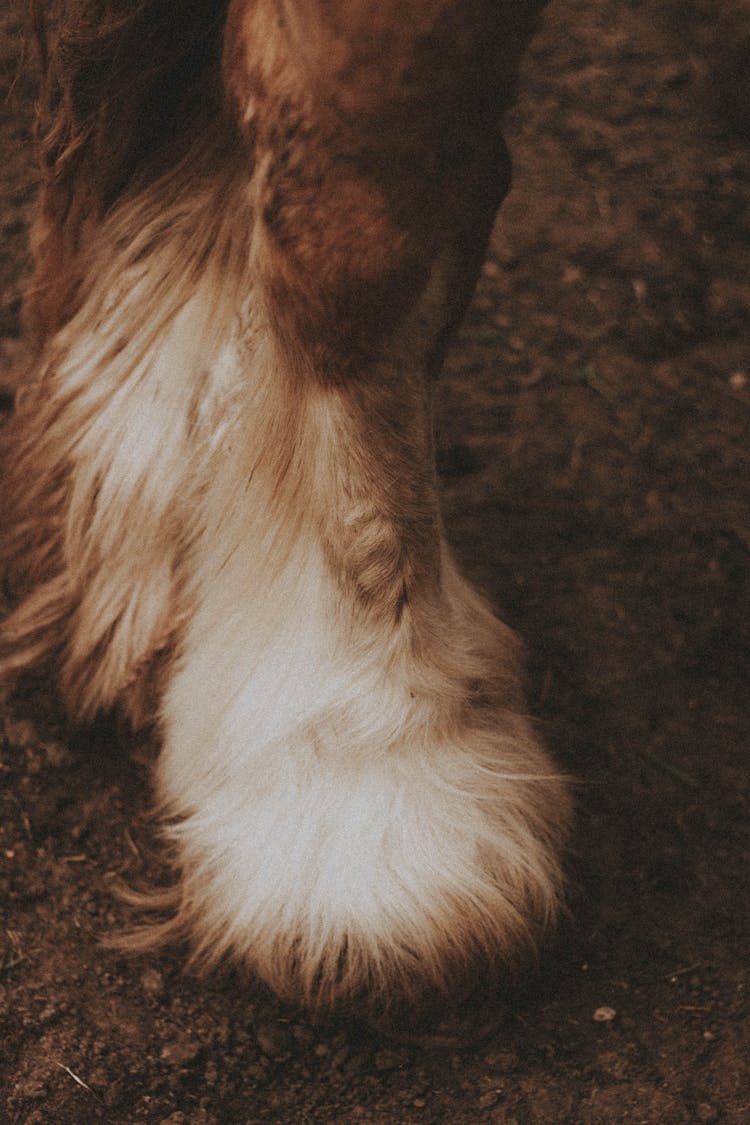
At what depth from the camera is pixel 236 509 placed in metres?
1.09

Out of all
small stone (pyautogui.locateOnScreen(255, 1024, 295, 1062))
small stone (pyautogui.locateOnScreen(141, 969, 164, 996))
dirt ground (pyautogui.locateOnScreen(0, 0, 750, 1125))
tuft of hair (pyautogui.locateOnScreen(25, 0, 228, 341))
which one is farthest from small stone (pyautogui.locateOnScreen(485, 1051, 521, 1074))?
tuft of hair (pyautogui.locateOnScreen(25, 0, 228, 341))

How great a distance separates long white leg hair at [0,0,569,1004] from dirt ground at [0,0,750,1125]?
7cm

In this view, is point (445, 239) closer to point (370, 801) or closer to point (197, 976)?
point (370, 801)

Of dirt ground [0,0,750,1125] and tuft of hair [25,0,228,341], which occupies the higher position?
tuft of hair [25,0,228,341]

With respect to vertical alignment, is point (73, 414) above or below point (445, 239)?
below

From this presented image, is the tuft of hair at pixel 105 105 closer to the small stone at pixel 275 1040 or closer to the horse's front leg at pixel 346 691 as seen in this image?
the horse's front leg at pixel 346 691

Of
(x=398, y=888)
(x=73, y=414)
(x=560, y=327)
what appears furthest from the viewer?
(x=560, y=327)

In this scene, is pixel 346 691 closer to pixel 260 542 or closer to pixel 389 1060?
pixel 260 542

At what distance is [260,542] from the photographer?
1078 mm

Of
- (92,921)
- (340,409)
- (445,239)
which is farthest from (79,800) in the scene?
(445,239)

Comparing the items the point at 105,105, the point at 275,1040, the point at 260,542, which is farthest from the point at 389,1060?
the point at 105,105

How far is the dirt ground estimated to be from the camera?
105cm

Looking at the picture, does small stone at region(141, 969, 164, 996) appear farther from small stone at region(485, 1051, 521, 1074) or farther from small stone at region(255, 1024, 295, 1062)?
small stone at region(485, 1051, 521, 1074)

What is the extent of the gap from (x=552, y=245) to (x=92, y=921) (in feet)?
3.47
